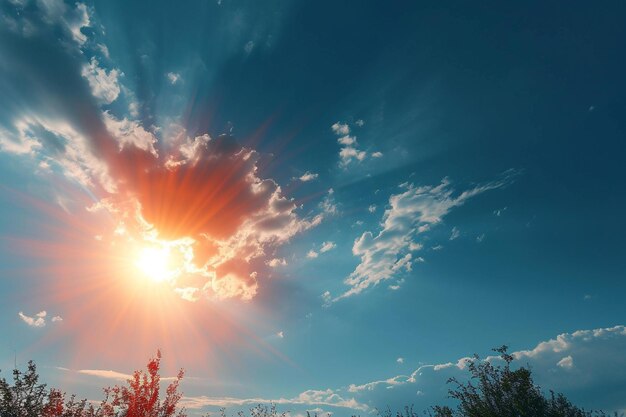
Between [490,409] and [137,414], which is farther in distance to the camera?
[490,409]

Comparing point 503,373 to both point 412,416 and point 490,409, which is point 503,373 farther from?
point 412,416

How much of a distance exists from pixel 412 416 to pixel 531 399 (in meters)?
25.4

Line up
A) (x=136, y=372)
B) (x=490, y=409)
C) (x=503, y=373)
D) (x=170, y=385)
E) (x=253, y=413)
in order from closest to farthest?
(x=136, y=372) < (x=170, y=385) < (x=490, y=409) < (x=503, y=373) < (x=253, y=413)

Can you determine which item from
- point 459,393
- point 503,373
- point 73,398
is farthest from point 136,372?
point 503,373

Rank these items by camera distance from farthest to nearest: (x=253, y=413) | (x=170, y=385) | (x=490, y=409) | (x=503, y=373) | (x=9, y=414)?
1. (x=253, y=413)
2. (x=503, y=373)
3. (x=490, y=409)
4. (x=170, y=385)
5. (x=9, y=414)

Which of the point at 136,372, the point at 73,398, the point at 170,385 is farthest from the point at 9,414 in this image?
the point at 170,385

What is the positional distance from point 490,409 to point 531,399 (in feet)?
13.9

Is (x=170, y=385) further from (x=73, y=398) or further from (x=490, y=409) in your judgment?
(x=490, y=409)

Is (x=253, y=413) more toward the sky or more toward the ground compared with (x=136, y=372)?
more toward the ground

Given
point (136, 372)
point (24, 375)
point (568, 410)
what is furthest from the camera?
point (568, 410)

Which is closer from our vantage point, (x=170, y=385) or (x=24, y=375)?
(x=24, y=375)

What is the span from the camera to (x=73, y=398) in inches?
1056

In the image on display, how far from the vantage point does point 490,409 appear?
111 ft

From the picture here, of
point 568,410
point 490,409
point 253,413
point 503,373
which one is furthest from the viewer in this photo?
point 253,413
